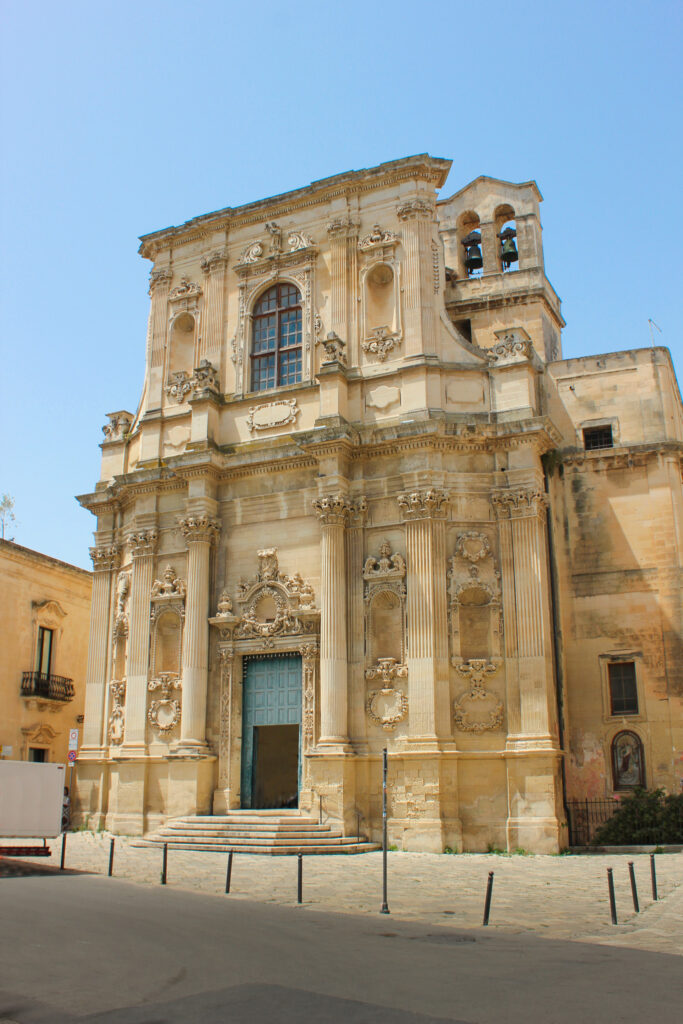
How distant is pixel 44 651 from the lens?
1325 inches

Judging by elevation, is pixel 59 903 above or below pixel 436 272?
below

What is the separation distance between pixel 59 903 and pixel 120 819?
11216 mm

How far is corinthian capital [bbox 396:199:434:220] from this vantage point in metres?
23.9

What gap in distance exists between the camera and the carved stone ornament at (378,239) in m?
24.2

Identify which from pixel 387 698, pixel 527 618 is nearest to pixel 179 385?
pixel 387 698

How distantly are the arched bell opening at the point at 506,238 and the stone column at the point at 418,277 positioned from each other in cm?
494

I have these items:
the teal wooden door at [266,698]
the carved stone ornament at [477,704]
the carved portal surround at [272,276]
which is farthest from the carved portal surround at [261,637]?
the carved portal surround at [272,276]

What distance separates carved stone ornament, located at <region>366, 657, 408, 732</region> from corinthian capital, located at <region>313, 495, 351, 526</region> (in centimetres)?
335

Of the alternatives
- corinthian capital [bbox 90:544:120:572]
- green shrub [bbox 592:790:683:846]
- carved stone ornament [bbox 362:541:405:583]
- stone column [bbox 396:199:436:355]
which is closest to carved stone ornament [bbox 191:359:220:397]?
corinthian capital [bbox 90:544:120:572]

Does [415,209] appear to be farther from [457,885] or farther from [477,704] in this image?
[457,885]

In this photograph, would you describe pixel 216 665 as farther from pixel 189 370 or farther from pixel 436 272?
pixel 436 272

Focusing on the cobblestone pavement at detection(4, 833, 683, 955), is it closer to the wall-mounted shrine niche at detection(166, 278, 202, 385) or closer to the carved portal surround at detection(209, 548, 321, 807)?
the carved portal surround at detection(209, 548, 321, 807)

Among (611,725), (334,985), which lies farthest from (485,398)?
(334,985)

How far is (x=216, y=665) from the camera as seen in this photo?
2333 cm
